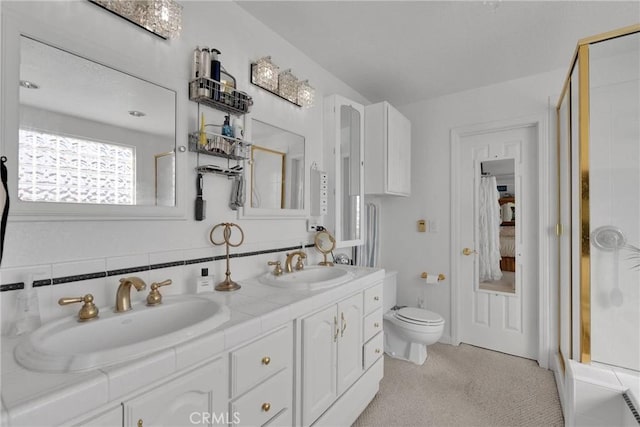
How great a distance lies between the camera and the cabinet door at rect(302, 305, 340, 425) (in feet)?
4.55

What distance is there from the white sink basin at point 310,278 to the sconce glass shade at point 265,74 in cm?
115

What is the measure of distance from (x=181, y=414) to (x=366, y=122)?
2.41 meters

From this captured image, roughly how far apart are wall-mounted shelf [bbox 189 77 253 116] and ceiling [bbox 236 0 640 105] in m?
0.58

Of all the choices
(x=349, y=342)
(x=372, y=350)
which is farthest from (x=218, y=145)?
(x=372, y=350)

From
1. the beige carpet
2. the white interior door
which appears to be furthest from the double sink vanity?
the white interior door

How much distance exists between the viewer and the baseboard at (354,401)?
1561mm

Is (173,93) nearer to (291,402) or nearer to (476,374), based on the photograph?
(291,402)

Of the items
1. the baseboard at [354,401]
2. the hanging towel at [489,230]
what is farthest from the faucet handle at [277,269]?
the hanging towel at [489,230]

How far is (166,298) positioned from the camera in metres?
1.28

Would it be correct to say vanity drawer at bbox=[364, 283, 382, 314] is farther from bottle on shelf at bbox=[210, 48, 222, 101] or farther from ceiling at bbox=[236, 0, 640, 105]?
ceiling at bbox=[236, 0, 640, 105]

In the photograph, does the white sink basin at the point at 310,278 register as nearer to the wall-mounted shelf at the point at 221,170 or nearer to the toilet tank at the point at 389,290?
the wall-mounted shelf at the point at 221,170

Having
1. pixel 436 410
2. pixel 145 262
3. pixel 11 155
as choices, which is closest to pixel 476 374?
pixel 436 410

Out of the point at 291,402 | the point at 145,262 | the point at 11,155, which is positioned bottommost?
the point at 291,402

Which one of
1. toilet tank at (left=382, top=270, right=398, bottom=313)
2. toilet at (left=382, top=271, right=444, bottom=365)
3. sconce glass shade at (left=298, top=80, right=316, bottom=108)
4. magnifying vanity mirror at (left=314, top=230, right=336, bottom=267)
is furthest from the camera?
toilet tank at (left=382, top=270, right=398, bottom=313)
